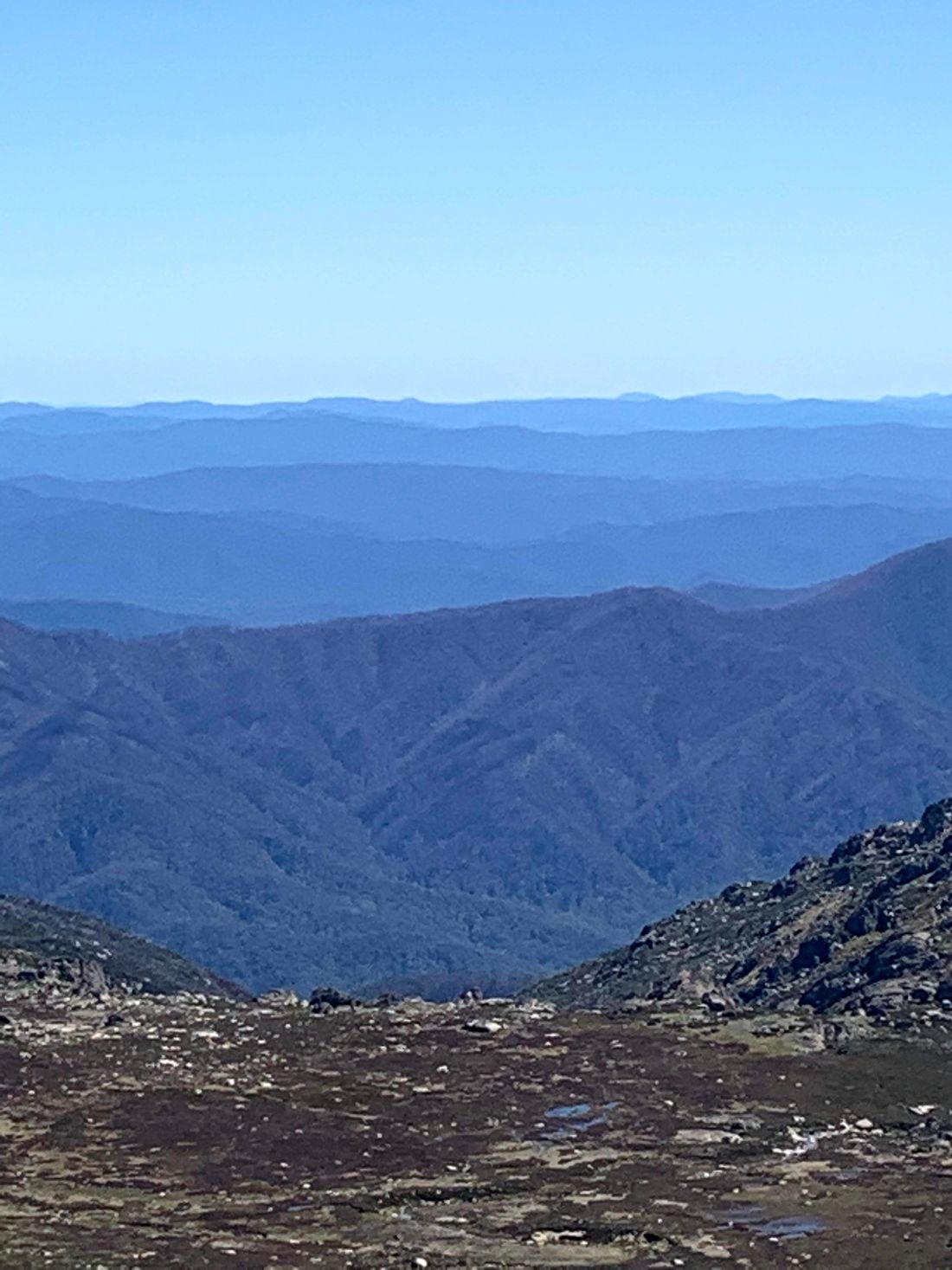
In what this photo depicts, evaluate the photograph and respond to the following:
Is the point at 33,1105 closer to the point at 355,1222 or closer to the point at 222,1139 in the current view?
the point at 222,1139

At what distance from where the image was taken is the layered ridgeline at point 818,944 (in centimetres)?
7056

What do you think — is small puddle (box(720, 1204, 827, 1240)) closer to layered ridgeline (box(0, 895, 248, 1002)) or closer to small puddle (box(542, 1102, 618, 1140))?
small puddle (box(542, 1102, 618, 1140))

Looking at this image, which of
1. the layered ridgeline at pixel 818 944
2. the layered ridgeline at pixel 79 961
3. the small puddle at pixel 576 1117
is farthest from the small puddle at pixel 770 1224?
the layered ridgeline at pixel 79 961

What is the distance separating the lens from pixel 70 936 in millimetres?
106750

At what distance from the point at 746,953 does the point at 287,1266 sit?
46.7 metres

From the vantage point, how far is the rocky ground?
42219mm

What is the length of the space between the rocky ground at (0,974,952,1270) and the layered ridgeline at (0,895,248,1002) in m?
8.50

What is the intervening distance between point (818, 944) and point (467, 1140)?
30.5m

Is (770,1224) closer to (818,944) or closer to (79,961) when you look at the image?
(818,944)

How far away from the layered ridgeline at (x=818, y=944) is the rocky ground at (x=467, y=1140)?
16.7 ft

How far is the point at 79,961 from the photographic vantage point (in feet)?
277

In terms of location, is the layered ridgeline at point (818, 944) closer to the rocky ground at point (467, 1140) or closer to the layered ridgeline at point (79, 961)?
the rocky ground at point (467, 1140)

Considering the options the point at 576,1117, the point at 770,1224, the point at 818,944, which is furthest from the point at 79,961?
the point at 770,1224

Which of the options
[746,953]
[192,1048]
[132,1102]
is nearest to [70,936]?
[746,953]
